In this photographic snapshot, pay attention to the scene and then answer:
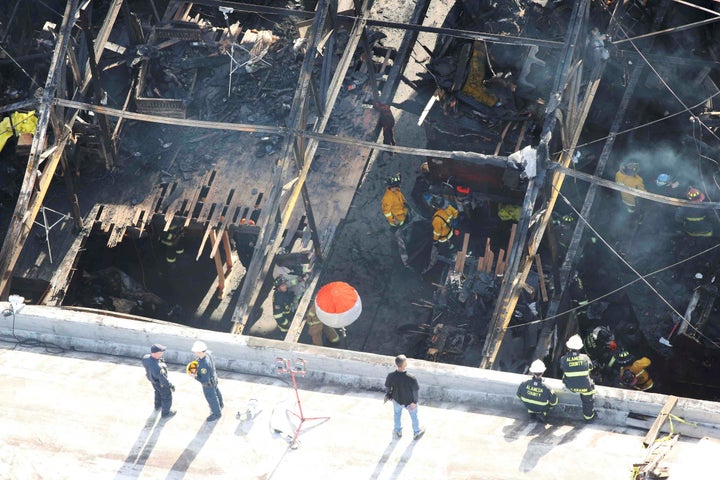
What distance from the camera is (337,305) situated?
17.0m

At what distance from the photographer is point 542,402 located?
12891 mm

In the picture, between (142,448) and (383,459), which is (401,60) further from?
(142,448)

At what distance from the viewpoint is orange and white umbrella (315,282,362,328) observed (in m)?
17.1

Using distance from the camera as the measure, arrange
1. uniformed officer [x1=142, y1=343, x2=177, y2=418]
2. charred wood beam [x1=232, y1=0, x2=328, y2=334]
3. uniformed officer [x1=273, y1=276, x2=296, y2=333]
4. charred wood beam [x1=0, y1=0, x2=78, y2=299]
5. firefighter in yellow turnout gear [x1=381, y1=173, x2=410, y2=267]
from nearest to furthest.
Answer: uniformed officer [x1=142, y1=343, x2=177, y2=418]
charred wood beam [x1=232, y1=0, x2=328, y2=334]
charred wood beam [x1=0, y1=0, x2=78, y2=299]
uniformed officer [x1=273, y1=276, x2=296, y2=333]
firefighter in yellow turnout gear [x1=381, y1=173, x2=410, y2=267]

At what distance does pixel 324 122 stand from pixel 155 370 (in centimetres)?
670

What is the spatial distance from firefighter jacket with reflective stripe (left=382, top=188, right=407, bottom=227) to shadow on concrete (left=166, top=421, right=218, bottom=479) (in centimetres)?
717

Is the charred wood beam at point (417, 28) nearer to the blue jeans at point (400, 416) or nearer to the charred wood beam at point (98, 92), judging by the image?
the charred wood beam at point (98, 92)

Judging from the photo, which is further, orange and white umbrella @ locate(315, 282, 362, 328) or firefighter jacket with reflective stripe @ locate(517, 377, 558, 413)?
orange and white umbrella @ locate(315, 282, 362, 328)

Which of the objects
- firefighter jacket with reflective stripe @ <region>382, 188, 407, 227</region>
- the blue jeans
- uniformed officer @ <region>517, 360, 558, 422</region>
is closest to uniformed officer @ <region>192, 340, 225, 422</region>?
the blue jeans

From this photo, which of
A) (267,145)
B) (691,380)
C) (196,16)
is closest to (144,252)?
(267,145)

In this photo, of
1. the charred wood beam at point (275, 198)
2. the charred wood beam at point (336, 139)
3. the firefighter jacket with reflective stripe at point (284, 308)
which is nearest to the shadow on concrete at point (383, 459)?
the charred wood beam at point (275, 198)

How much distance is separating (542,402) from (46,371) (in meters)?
7.75

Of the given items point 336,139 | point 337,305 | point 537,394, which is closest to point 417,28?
point 336,139

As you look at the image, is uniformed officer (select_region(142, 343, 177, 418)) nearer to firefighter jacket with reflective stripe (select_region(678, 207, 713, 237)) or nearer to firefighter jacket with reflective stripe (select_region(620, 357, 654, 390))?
firefighter jacket with reflective stripe (select_region(620, 357, 654, 390))
